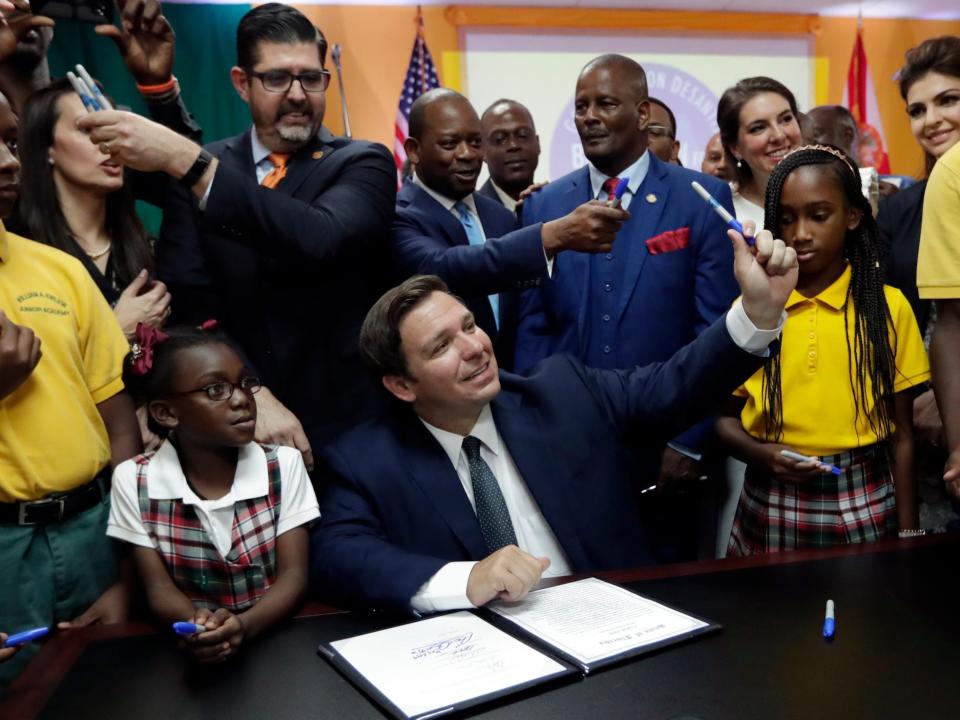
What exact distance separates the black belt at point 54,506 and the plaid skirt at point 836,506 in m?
1.43


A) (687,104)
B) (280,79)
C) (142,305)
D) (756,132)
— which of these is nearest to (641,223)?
(756,132)

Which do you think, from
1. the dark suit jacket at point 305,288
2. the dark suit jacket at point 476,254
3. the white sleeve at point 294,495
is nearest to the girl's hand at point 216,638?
the white sleeve at point 294,495

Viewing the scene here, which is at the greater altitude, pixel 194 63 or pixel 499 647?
pixel 194 63

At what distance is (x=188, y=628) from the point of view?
3.95 feet

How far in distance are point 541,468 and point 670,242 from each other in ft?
2.86

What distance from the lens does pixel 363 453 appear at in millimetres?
1681

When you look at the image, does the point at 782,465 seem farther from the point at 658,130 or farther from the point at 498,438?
the point at 658,130

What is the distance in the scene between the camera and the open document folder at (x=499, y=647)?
3.59 feet

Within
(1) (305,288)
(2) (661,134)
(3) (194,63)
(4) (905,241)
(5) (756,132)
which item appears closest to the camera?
Result: (1) (305,288)

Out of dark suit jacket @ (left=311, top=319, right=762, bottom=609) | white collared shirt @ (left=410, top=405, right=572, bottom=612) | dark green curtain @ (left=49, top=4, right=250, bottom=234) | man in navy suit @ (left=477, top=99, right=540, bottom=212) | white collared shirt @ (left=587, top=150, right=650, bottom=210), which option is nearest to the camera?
dark suit jacket @ (left=311, top=319, right=762, bottom=609)

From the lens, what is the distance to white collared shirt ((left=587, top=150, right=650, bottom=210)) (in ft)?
7.81

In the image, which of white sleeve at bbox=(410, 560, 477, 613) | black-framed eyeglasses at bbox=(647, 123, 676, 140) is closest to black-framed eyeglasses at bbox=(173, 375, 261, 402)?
white sleeve at bbox=(410, 560, 477, 613)

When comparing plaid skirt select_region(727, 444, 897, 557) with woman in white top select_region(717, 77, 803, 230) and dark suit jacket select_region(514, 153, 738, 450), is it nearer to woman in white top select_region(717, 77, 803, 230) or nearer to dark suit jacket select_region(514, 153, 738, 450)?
dark suit jacket select_region(514, 153, 738, 450)

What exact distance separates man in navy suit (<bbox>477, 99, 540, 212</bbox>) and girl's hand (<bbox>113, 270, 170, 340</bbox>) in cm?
163
